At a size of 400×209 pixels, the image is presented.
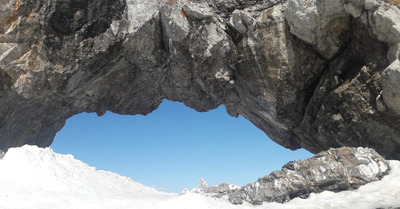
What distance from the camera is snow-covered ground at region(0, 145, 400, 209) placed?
435 inches

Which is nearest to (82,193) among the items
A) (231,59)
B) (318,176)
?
(318,176)

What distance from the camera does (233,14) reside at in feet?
58.8

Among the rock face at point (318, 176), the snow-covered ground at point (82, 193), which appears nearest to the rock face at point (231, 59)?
the rock face at point (318, 176)

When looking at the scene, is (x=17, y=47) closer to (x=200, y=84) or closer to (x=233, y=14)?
(x=200, y=84)

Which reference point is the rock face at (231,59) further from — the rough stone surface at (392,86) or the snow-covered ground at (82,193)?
the snow-covered ground at (82,193)

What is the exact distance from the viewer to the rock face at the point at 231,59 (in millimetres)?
14609

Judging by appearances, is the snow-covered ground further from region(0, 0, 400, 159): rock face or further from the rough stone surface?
region(0, 0, 400, 159): rock face

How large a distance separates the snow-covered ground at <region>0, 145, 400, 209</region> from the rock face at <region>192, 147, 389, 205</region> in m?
0.39

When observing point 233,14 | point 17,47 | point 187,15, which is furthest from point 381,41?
point 17,47

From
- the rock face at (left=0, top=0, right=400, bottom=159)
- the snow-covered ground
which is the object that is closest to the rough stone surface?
the rock face at (left=0, top=0, right=400, bottom=159)

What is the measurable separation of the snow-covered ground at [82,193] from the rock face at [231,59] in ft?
14.9

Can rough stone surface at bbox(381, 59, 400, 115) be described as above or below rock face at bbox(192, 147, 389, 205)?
above

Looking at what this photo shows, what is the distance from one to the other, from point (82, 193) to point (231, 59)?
486 inches

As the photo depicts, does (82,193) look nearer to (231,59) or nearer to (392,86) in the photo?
(231,59)
